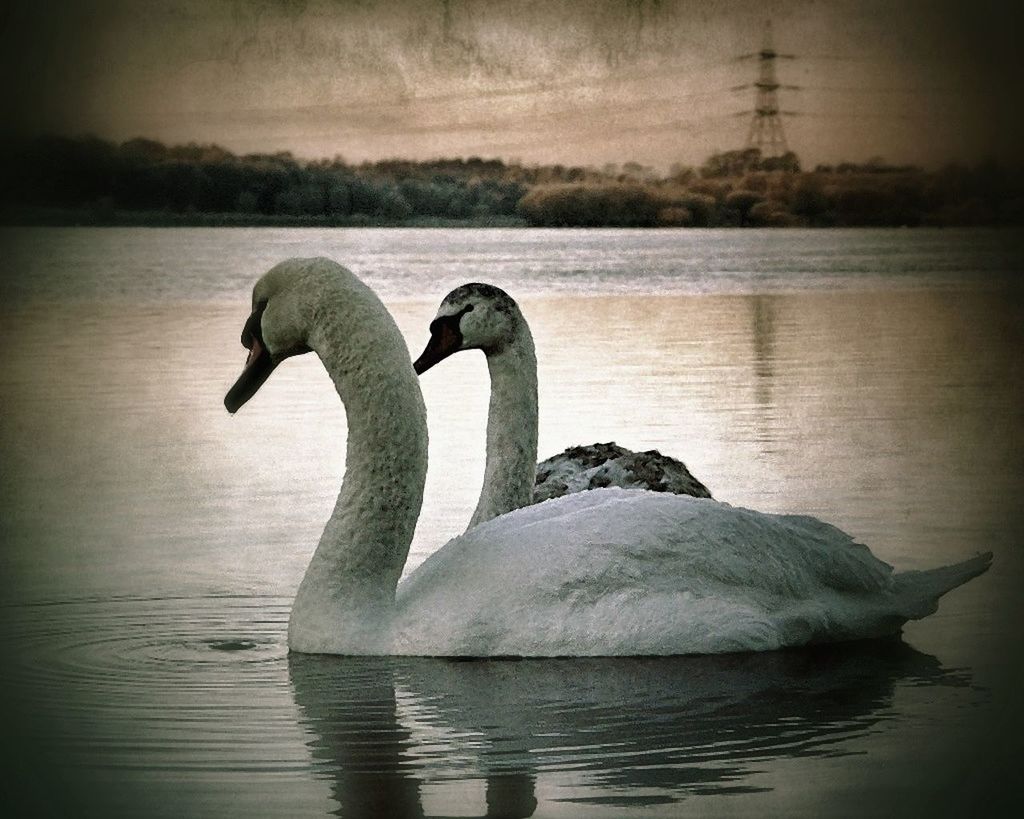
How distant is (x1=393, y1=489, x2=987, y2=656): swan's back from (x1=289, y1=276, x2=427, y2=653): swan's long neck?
165mm

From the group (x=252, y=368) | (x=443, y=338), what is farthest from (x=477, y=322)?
(x=252, y=368)

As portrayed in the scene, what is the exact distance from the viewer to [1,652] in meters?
7.64

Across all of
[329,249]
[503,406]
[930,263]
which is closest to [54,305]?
[329,249]

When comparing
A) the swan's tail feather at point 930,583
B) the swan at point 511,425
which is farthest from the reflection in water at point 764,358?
the swan's tail feather at point 930,583

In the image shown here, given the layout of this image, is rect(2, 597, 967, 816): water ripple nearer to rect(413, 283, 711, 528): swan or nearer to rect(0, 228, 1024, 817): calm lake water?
rect(0, 228, 1024, 817): calm lake water

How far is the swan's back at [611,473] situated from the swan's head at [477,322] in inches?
24.6

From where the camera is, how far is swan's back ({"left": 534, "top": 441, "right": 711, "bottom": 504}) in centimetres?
884

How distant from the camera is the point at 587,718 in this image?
6.52 metres

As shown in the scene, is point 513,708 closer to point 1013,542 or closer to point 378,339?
point 378,339

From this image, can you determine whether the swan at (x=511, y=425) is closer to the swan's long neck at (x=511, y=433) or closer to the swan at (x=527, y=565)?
the swan's long neck at (x=511, y=433)

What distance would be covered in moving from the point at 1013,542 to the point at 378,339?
3143mm

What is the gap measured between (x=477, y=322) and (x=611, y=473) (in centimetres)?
81

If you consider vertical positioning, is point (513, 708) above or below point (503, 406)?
below

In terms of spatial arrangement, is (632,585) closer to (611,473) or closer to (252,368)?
(252,368)
